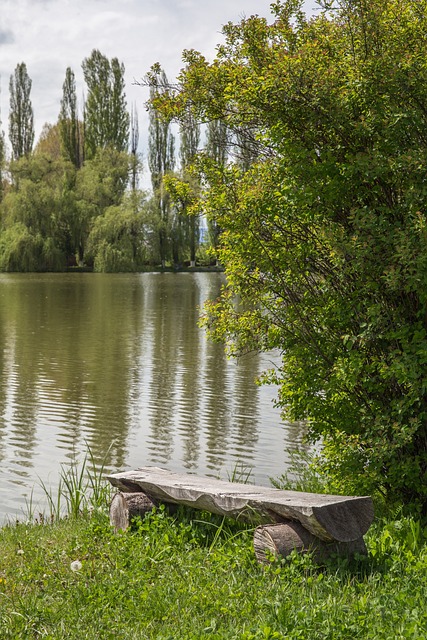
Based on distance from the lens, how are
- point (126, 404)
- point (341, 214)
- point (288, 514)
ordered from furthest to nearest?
1. point (126, 404)
2. point (341, 214)
3. point (288, 514)

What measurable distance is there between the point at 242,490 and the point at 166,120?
149 inches

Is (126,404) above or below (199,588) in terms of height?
below

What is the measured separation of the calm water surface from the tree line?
33696 mm

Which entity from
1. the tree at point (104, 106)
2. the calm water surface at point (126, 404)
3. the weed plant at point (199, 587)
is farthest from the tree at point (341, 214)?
the tree at point (104, 106)

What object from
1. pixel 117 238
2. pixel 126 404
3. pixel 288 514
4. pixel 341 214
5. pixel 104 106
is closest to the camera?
pixel 288 514

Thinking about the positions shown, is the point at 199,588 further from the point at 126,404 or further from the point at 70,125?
the point at 70,125

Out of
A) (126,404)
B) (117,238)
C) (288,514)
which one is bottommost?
(126,404)

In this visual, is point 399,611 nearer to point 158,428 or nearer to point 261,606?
point 261,606

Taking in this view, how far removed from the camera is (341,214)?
241 inches

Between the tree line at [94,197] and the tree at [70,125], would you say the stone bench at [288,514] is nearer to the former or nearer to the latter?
the tree line at [94,197]

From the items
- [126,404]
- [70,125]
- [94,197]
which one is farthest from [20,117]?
[126,404]

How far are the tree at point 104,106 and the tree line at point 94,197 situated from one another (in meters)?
0.09

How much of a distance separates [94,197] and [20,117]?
757 inches

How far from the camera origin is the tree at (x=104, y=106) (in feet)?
231
